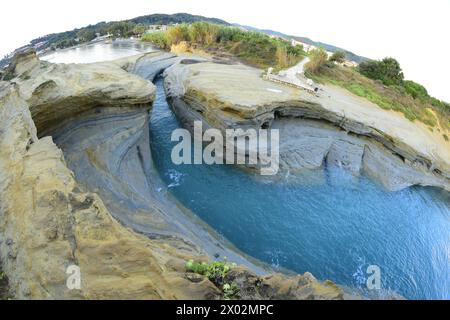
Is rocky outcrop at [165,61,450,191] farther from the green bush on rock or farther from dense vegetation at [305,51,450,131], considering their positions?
the green bush on rock

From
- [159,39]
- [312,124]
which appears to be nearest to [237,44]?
[159,39]

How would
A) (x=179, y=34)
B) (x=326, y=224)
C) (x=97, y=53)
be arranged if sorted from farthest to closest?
(x=179, y=34) → (x=97, y=53) → (x=326, y=224)

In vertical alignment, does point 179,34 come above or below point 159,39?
above

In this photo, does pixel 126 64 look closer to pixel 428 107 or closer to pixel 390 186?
pixel 390 186

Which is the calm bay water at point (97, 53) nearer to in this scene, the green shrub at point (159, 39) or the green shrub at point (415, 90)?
the green shrub at point (159, 39)

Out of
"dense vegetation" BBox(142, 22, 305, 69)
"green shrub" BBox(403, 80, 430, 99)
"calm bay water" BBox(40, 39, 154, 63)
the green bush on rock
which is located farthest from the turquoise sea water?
"green shrub" BBox(403, 80, 430, 99)

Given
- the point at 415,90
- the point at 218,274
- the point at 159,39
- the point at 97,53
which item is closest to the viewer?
the point at 218,274

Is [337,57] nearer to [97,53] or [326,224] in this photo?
[97,53]

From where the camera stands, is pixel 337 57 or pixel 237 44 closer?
pixel 237 44
